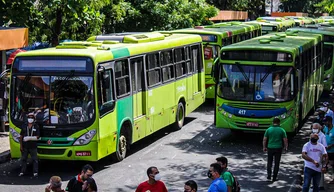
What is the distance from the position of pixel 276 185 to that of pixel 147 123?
16.2 ft

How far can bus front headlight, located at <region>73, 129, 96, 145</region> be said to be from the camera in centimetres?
1505

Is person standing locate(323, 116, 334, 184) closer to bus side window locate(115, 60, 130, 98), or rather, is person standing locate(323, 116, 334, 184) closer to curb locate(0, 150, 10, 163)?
bus side window locate(115, 60, 130, 98)

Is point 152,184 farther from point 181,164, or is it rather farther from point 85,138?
point 181,164

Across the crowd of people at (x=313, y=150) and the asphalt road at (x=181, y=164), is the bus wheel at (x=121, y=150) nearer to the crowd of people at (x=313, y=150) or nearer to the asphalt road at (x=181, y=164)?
the asphalt road at (x=181, y=164)

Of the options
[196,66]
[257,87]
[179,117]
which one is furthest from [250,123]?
[196,66]

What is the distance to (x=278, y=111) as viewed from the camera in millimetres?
18578

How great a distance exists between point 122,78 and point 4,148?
4009 mm

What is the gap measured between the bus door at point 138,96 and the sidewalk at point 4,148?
3.29 meters

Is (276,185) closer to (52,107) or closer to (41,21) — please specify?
(52,107)

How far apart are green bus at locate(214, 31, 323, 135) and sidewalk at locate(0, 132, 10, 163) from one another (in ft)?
19.5

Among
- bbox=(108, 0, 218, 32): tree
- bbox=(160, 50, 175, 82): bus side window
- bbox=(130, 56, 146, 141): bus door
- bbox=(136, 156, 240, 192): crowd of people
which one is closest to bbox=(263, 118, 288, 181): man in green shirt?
bbox=(130, 56, 146, 141): bus door

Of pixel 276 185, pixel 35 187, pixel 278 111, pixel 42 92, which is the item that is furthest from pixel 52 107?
pixel 278 111

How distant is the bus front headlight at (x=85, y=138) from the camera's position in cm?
1505

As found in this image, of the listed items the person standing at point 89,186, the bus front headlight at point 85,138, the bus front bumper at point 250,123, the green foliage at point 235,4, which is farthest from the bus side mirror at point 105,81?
the green foliage at point 235,4
